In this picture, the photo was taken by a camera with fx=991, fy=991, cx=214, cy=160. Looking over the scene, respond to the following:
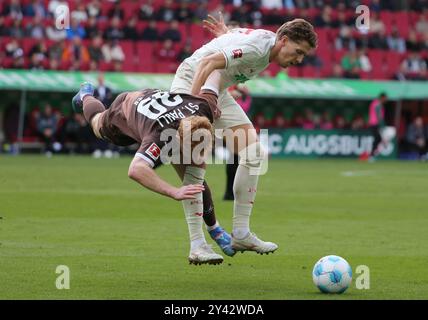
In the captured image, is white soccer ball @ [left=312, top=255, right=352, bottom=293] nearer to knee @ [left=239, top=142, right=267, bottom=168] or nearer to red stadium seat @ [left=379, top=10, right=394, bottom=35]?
knee @ [left=239, top=142, right=267, bottom=168]

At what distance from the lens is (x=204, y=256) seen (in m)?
9.04

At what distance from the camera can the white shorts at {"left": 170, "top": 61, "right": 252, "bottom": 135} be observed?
1013 cm

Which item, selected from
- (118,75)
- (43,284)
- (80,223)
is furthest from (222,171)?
(43,284)

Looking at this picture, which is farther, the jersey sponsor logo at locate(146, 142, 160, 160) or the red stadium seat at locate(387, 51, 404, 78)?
the red stadium seat at locate(387, 51, 404, 78)

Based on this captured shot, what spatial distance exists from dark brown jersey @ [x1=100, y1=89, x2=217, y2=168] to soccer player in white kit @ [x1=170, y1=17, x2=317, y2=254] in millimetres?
386

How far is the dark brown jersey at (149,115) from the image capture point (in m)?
8.45

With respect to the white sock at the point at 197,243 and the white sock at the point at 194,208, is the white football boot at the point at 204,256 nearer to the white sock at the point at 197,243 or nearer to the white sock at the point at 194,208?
the white sock at the point at 197,243

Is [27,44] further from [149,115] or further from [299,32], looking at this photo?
[149,115]

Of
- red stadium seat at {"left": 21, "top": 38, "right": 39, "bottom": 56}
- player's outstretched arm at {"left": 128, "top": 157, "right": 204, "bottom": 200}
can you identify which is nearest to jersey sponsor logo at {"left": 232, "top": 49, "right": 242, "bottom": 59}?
player's outstretched arm at {"left": 128, "top": 157, "right": 204, "bottom": 200}

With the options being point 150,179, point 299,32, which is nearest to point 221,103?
point 299,32

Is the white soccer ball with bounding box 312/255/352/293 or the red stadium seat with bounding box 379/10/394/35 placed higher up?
the red stadium seat with bounding box 379/10/394/35

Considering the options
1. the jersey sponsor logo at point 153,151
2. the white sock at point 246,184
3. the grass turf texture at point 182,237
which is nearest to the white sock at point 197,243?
the grass turf texture at point 182,237

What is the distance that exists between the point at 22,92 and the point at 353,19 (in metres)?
12.8

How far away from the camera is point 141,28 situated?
3284 centimetres
